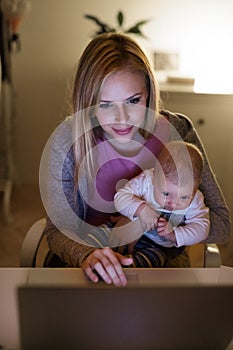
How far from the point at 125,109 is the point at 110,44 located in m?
0.14

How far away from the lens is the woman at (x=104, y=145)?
892 mm

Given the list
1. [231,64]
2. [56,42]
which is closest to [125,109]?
[231,64]

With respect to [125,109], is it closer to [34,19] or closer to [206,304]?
[206,304]

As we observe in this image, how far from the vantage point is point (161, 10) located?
2.35m

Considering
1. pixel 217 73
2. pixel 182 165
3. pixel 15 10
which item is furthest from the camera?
pixel 15 10

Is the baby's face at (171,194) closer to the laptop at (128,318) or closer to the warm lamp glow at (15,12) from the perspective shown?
the laptop at (128,318)

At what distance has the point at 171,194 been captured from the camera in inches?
34.7

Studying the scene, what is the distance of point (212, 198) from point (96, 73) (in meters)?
0.41

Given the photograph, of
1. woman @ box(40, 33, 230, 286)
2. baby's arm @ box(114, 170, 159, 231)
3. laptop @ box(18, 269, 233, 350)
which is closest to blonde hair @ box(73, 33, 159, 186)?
woman @ box(40, 33, 230, 286)

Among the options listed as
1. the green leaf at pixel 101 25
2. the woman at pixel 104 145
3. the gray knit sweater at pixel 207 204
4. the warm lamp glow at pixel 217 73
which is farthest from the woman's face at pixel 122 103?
the green leaf at pixel 101 25

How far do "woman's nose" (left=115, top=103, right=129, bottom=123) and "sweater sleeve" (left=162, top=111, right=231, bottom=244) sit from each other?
160mm

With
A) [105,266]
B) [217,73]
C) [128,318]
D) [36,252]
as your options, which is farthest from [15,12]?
[128,318]

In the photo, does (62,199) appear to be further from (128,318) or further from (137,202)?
(128,318)

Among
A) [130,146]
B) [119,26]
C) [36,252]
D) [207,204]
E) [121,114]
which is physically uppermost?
[119,26]
